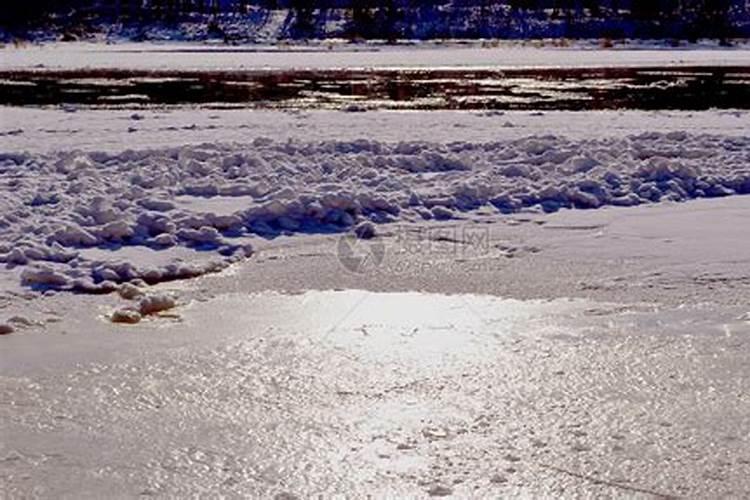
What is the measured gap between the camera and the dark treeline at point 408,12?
57.6 m

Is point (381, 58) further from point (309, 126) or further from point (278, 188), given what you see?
point (278, 188)

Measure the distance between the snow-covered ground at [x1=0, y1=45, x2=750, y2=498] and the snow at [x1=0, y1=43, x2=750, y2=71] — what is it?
1983 centimetres

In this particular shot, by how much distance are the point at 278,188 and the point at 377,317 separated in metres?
3.77

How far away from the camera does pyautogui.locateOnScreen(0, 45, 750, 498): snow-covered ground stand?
4.28 meters

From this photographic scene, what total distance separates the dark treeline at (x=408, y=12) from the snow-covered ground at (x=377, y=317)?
45.7m

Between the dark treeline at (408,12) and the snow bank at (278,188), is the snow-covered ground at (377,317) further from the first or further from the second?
the dark treeline at (408,12)

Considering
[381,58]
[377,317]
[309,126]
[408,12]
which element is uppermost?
[408,12]

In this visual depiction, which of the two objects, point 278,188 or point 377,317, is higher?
point 278,188

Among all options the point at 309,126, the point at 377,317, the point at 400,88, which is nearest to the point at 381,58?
the point at 400,88

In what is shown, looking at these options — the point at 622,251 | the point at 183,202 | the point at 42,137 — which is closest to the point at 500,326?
the point at 622,251

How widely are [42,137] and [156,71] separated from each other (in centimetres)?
1655

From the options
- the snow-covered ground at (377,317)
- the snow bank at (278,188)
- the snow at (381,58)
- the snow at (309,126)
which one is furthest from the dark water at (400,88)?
the snow-covered ground at (377,317)

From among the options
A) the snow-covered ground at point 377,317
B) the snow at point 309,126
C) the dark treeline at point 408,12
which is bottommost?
the snow-covered ground at point 377,317

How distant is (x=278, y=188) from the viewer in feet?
32.3
